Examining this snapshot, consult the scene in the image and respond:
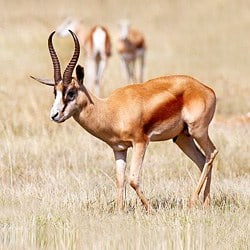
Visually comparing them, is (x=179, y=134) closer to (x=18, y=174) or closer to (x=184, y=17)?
(x=18, y=174)

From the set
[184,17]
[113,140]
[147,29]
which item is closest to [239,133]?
[113,140]

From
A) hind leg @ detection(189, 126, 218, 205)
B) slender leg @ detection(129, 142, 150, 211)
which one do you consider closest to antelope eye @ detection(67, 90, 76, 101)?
slender leg @ detection(129, 142, 150, 211)

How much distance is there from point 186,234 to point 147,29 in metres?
29.5

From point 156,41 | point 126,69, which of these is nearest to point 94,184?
point 126,69

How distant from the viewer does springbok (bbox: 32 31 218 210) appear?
297 inches

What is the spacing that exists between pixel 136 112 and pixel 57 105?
834 mm

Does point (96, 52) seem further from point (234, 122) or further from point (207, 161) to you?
point (207, 161)

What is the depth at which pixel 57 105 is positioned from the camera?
7.28 m

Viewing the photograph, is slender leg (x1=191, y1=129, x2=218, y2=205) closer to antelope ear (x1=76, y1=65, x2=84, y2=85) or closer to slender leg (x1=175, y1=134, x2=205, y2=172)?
slender leg (x1=175, y1=134, x2=205, y2=172)

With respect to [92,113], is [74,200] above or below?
below

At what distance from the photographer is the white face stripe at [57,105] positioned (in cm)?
722

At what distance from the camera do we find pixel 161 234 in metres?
6.49

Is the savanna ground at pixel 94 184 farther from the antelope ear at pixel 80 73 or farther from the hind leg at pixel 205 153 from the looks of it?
the antelope ear at pixel 80 73

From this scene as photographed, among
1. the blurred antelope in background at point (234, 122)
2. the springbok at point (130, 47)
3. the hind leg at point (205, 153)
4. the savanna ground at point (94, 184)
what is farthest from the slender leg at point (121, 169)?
the springbok at point (130, 47)
